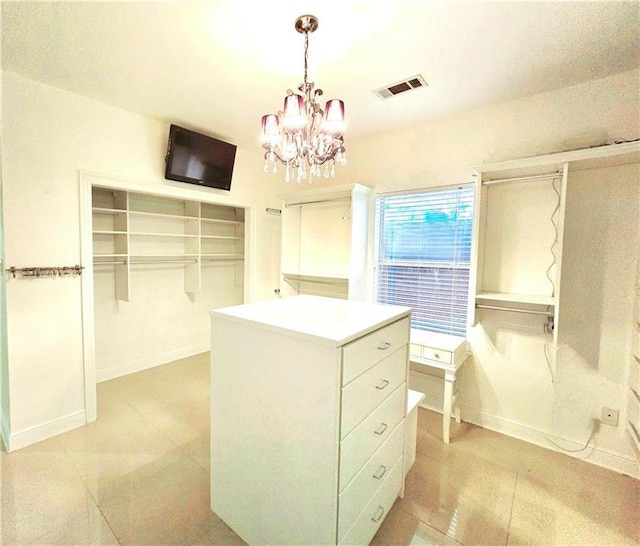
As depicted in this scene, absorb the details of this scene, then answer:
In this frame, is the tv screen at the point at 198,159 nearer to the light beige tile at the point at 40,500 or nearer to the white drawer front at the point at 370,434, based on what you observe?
the light beige tile at the point at 40,500

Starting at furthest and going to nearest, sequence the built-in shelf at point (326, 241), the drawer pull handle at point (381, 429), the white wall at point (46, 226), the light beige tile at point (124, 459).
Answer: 1. the built-in shelf at point (326, 241)
2. the white wall at point (46, 226)
3. the light beige tile at point (124, 459)
4. the drawer pull handle at point (381, 429)

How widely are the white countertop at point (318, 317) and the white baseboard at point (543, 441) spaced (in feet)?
5.48

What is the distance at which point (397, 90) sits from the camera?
222cm

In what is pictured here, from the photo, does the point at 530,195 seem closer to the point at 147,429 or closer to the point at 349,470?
the point at 349,470

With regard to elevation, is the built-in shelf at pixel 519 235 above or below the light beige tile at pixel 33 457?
above

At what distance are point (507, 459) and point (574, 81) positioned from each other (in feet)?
8.78

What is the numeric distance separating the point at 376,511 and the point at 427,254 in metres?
2.07

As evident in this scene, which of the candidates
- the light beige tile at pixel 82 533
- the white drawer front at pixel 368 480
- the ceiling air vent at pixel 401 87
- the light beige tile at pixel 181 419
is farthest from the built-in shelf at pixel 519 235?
the light beige tile at pixel 82 533

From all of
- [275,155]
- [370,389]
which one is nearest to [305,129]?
[275,155]

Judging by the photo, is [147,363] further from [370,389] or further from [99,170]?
[370,389]

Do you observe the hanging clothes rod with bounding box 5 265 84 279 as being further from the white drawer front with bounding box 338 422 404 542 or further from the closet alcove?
the white drawer front with bounding box 338 422 404 542

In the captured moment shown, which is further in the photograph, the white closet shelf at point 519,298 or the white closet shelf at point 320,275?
the white closet shelf at point 320,275

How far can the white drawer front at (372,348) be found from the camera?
1.11 meters

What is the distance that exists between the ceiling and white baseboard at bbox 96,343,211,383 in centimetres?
270
